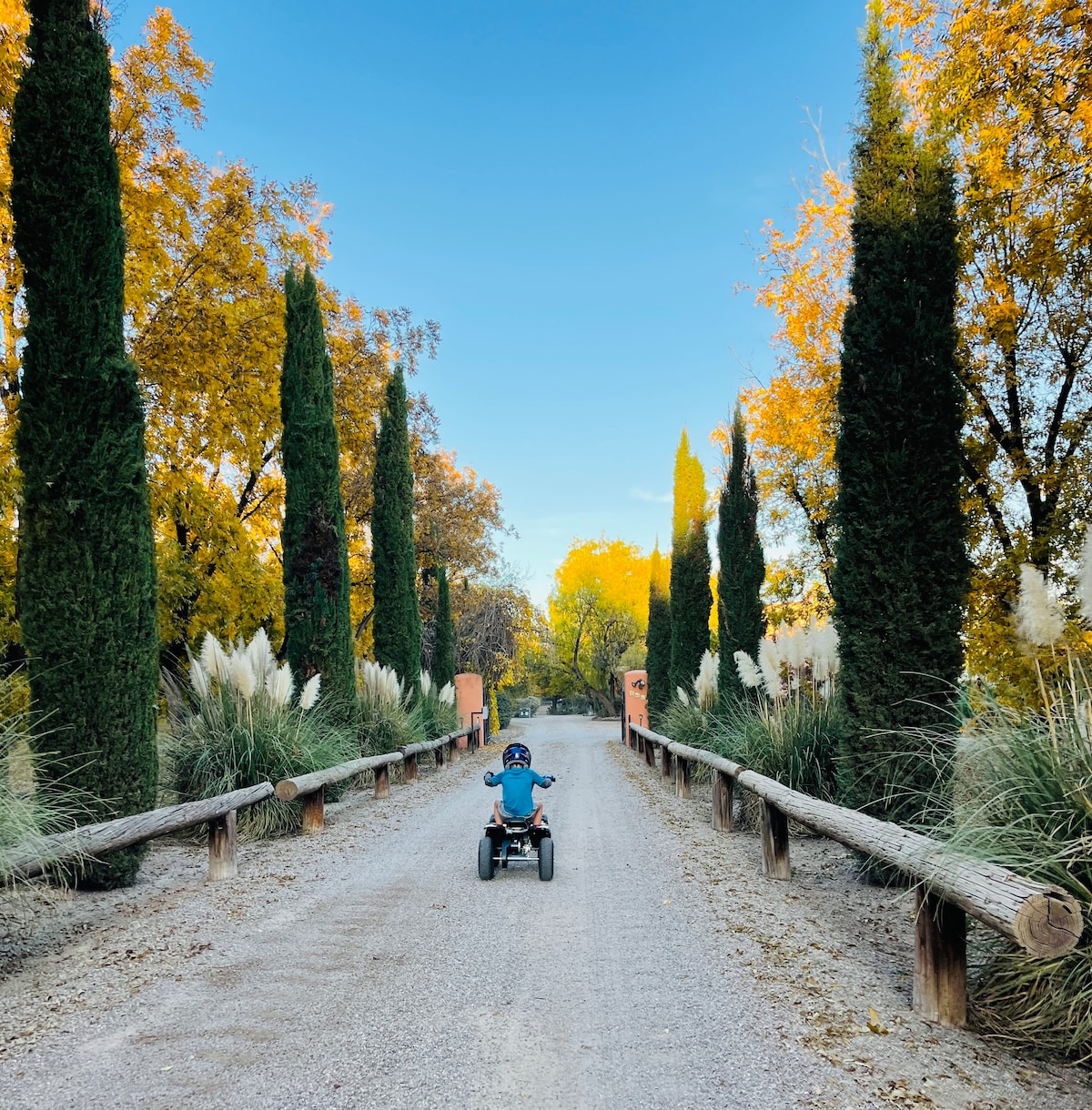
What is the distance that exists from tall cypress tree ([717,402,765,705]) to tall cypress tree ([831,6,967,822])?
7.45 m

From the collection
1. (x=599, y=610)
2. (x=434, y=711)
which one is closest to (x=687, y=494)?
(x=434, y=711)

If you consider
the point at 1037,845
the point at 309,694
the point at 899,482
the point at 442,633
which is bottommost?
the point at 1037,845

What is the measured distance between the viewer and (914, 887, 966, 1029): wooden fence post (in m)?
3.30

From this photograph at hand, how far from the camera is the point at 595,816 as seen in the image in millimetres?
9195

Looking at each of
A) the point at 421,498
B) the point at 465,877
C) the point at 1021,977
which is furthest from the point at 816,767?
the point at 421,498

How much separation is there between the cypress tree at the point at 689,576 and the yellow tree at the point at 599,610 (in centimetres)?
2410

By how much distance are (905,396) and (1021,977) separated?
408 centimetres

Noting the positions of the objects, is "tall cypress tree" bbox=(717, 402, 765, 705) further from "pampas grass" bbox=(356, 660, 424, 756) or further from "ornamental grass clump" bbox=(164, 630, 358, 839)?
"ornamental grass clump" bbox=(164, 630, 358, 839)

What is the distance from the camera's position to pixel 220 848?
20.6 ft

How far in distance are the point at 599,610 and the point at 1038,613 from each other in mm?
42581

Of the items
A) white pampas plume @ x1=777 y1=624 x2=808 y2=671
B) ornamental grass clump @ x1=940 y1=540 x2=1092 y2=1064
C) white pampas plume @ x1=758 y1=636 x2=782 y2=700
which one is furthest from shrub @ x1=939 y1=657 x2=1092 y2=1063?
white pampas plume @ x1=758 y1=636 x2=782 y2=700

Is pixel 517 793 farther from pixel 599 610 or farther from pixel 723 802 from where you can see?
pixel 599 610

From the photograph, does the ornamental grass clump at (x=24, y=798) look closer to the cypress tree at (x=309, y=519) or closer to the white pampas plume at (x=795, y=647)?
the cypress tree at (x=309, y=519)

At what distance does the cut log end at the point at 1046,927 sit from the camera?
274 centimetres
